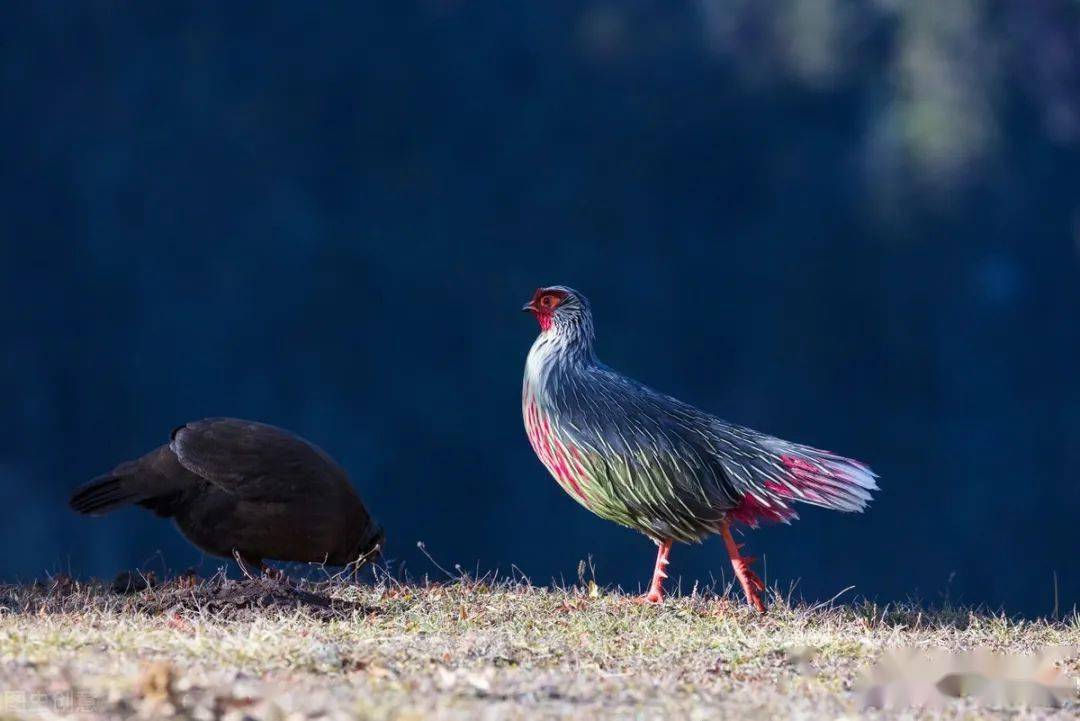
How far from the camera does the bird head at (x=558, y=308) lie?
26.1ft

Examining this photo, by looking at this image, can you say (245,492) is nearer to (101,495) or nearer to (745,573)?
(101,495)

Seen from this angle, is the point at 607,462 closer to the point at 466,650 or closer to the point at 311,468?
the point at 311,468

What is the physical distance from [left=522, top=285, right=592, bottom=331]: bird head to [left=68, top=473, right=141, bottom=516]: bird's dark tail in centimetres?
250

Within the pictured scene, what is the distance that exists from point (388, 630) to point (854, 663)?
203cm

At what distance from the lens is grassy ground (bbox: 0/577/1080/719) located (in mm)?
4230

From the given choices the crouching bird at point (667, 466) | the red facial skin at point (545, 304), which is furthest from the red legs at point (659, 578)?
the red facial skin at point (545, 304)

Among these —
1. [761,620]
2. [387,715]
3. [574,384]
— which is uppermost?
[574,384]

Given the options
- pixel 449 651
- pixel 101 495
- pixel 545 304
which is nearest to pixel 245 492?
pixel 101 495

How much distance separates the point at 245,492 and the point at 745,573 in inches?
107

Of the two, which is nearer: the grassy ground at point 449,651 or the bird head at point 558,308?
the grassy ground at point 449,651

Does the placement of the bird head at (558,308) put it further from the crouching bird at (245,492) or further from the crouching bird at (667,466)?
the crouching bird at (245,492)

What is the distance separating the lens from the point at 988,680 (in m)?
5.24

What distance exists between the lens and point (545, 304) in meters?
8.07

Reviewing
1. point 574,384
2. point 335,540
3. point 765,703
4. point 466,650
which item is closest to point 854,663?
point 765,703
